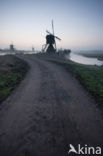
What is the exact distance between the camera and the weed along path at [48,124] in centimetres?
399

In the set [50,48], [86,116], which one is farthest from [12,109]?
[50,48]

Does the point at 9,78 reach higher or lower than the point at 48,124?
higher

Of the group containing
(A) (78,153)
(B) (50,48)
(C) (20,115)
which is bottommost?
(A) (78,153)

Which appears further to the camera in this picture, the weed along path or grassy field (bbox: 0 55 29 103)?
grassy field (bbox: 0 55 29 103)

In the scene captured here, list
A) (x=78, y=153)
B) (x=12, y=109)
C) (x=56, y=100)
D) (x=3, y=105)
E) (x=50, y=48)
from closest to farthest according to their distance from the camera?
(x=78, y=153)
(x=12, y=109)
(x=3, y=105)
(x=56, y=100)
(x=50, y=48)

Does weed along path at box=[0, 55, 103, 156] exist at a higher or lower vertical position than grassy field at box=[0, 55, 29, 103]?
lower

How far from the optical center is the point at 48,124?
514 cm

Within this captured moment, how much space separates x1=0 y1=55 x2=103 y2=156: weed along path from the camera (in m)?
3.99

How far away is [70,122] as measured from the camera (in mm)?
5219

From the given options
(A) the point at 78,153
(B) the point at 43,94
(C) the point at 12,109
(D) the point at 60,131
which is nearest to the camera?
(A) the point at 78,153

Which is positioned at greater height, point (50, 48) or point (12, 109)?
point (50, 48)

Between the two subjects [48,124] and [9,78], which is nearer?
[48,124]

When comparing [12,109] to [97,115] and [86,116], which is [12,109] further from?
[97,115]

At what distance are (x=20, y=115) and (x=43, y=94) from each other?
9.42 ft
